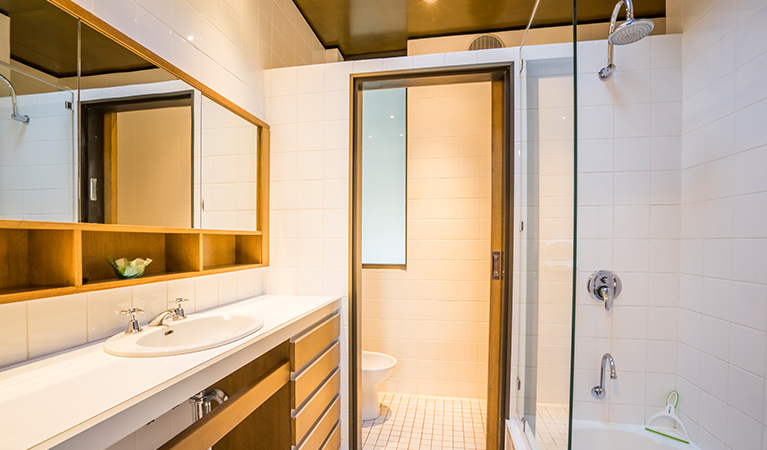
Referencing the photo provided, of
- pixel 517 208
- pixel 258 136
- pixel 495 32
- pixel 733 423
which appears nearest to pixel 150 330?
pixel 258 136

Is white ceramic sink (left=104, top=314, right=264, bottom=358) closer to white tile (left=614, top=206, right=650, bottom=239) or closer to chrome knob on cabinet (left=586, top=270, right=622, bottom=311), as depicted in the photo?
chrome knob on cabinet (left=586, top=270, right=622, bottom=311)

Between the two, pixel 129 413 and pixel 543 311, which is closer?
pixel 129 413

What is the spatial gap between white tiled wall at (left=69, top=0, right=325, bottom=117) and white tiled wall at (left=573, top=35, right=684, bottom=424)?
5.60ft

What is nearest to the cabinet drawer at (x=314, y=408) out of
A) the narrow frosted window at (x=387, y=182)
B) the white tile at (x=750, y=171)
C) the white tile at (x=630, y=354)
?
the narrow frosted window at (x=387, y=182)

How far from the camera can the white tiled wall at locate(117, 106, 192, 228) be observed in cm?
117

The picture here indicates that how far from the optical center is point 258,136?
1944 millimetres

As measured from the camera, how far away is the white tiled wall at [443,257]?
2615 mm

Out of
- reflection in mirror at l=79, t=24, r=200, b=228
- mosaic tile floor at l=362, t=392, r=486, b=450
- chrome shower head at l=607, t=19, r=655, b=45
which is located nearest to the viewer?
reflection in mirror at l=79, t=24, r=200, b=228

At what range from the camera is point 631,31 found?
139 centimetres

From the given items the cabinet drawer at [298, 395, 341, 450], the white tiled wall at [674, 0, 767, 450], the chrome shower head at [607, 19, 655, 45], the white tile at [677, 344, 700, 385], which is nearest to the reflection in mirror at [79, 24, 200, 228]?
the cabinet drawer at [298, 395, 341, 450]

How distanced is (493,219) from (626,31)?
38.4 inches

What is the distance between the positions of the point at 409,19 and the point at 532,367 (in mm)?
2323

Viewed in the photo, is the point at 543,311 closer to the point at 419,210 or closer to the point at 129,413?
the point at 129,413

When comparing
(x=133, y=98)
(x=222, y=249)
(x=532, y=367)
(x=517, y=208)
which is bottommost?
(x=532, y=367)
